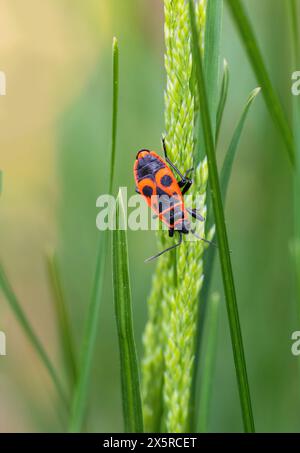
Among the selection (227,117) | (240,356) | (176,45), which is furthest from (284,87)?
(240,356)

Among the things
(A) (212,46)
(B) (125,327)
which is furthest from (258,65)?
(B) (125,327)

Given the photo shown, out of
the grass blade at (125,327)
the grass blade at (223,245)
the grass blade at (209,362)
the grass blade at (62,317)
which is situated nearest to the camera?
the grass blade at (223,245)

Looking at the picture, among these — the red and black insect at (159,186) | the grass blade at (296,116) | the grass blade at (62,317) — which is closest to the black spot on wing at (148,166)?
the red and black insect at (159,186)

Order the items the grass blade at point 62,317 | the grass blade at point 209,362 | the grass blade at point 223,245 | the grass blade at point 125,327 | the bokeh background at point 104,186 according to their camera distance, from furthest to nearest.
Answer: the bokeh background at point 104,186
the grass blade at point 62,317
the grass blade at point 209,362
the grass blade at point 125,327
the grass blade at point 223,245

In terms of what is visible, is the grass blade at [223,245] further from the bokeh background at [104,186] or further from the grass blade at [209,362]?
the bokeh background at [104,186]

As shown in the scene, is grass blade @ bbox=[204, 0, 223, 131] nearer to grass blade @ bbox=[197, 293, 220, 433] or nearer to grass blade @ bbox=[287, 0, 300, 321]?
grass blade @ bbox=[287, 0, 300, 321]
